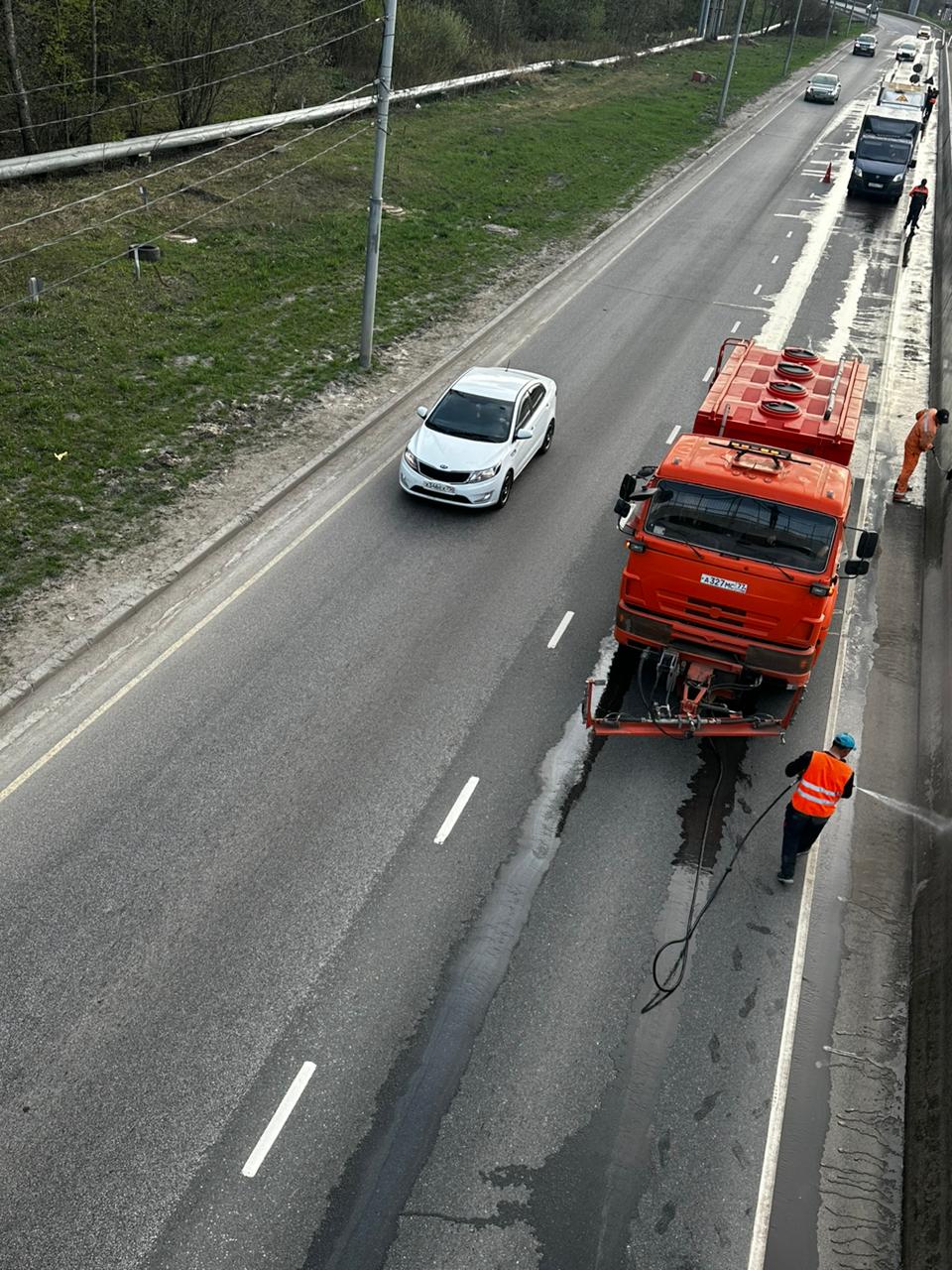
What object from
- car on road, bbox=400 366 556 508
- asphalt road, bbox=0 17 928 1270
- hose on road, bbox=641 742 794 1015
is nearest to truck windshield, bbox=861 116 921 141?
car on road, bbox=400 366 556 508

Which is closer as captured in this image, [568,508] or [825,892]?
[825,892]

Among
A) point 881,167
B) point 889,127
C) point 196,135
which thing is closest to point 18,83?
point 196,135

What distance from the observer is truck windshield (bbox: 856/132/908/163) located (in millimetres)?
36844

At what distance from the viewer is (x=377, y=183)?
64.4 ft

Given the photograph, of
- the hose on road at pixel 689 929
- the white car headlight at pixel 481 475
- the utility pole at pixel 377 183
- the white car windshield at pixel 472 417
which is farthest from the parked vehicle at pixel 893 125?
the hose on road at pixel 689 929

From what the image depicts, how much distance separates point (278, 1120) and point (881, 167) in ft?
127

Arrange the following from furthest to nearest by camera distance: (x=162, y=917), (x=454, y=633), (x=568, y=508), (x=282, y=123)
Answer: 1. (x=282, y=123)
2. (x=568, y=508)
3. (x=454, y=633)
4. (x=162, y=917)

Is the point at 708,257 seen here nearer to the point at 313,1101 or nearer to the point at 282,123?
the point at 282,123

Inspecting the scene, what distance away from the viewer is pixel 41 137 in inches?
1152

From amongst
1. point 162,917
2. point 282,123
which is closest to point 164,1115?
point 162,917

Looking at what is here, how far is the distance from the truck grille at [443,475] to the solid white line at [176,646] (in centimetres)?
136

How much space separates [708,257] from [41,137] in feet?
64.5

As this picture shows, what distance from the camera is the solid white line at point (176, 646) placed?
37.4ft

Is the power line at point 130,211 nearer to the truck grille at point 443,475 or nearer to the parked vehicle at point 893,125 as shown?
the truck grille at point 443,475
